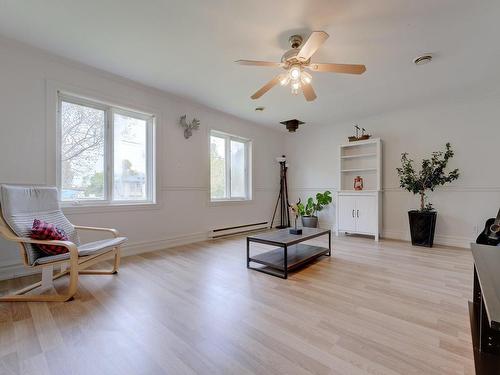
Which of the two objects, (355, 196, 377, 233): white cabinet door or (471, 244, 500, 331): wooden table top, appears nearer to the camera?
(471, 244, 500, 331): wooden table top

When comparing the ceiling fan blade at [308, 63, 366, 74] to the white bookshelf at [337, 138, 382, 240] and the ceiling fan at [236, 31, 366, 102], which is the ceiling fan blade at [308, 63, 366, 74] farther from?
the white bookshelf at [337, 138, 382, 240]

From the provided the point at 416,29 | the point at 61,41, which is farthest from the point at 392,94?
the point at 61,41

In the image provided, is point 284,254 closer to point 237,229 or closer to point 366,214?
point 237,229

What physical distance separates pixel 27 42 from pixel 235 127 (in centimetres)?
328

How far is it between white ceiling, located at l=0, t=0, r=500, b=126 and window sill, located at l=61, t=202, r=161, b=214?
69.5 inches

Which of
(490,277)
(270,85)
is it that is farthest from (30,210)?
(490,277)

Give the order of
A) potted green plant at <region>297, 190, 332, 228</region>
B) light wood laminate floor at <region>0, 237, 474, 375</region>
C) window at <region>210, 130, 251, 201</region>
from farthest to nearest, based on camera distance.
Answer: potted green plant at <region>297, 190, 332, 228</region> → window at <region>210, 130, 251, 201</region> → light wood laminate floor at <region>0, 237, 474, 375</region>

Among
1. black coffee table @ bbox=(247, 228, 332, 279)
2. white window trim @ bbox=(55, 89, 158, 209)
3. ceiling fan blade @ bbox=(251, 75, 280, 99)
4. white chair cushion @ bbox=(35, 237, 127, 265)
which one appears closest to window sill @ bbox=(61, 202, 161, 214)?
white window trim @ bbox=(55, 89, 158, 209)

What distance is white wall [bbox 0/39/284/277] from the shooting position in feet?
8.47

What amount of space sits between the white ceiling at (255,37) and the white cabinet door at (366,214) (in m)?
2.00

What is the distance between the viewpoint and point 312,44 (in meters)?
1.97

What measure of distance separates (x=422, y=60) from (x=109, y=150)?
408cm

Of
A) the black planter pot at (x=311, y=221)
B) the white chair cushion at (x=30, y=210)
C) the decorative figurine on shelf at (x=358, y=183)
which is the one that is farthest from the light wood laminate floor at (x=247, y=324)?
the black planter pot at (x=311, y=221)

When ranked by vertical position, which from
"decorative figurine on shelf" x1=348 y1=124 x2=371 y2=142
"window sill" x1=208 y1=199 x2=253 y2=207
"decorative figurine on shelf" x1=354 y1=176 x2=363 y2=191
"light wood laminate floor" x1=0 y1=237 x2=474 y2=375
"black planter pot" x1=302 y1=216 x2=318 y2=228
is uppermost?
"decorative figurine on shelf" x1=348 y1=124 x2=371 y2=142
